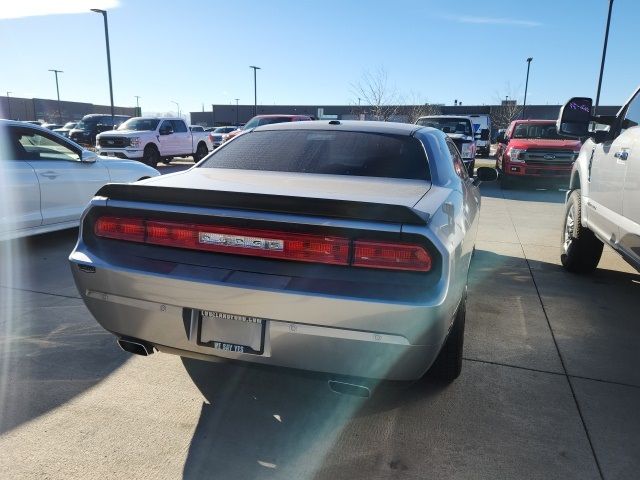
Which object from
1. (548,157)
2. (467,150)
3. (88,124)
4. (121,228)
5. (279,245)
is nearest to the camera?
(279,245)

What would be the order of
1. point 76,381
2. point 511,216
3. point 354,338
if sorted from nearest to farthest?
point 354,338 < point 76,381 < point 511,216

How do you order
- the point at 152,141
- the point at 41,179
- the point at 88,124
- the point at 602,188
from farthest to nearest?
the point at 88,124 < the point at 152,141 < the point at 41,179 < the point at 602,188

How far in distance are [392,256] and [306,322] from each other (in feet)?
1.51

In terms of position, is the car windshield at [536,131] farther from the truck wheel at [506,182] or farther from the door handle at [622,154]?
the door handle at [622,154]

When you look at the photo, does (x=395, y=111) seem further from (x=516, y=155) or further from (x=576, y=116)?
(x=576, y=116)

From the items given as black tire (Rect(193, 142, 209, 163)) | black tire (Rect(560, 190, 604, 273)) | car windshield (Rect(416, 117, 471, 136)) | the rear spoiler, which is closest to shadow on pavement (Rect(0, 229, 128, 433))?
the rear spoiler

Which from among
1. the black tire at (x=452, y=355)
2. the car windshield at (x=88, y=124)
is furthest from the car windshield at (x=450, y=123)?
the car windshield at (x=88, y=124)

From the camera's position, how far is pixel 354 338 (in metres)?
2.09

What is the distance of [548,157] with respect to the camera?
1262 centimetres

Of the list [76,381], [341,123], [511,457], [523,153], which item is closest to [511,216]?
[523,153]

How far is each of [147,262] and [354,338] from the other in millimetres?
1072

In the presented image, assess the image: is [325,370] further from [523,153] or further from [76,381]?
[523,153]

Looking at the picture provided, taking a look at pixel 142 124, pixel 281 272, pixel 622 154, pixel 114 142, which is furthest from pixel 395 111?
pixel 281 272

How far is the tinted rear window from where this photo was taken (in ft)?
10.4
